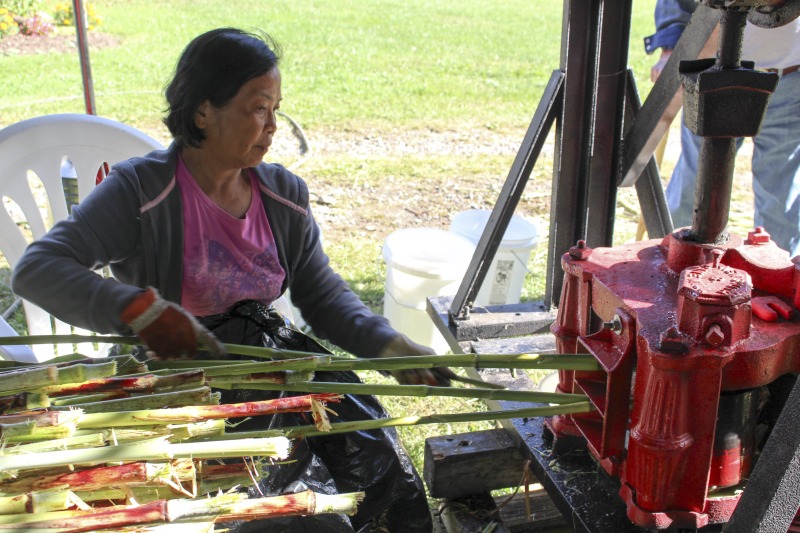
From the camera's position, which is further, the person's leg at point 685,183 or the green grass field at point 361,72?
the green grass field at point 361,72

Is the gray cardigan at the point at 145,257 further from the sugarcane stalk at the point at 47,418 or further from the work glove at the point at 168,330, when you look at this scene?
the sugarcane stalk at the point at 47,418

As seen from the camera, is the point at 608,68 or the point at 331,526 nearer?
the point at 331,526

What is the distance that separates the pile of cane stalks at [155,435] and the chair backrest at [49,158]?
1.27m

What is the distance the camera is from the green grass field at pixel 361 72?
22.8 ft

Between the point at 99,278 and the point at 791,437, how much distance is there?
5.25ft

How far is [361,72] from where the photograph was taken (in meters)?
10.4

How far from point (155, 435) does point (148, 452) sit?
4.3 inches

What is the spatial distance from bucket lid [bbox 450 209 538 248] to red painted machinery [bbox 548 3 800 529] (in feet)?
6.22

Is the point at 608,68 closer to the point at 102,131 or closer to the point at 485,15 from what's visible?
the point at 102,131

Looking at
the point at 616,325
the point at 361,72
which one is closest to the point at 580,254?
the point at 616,325

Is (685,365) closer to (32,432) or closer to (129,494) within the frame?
(129,494)

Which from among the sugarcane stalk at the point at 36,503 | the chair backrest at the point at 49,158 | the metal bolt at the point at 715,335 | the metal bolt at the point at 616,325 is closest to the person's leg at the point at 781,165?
the metal bolt at the point at 616,325

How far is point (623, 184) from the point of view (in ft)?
9.08

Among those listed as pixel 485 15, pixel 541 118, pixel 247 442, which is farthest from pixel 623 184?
pixel 485 15
